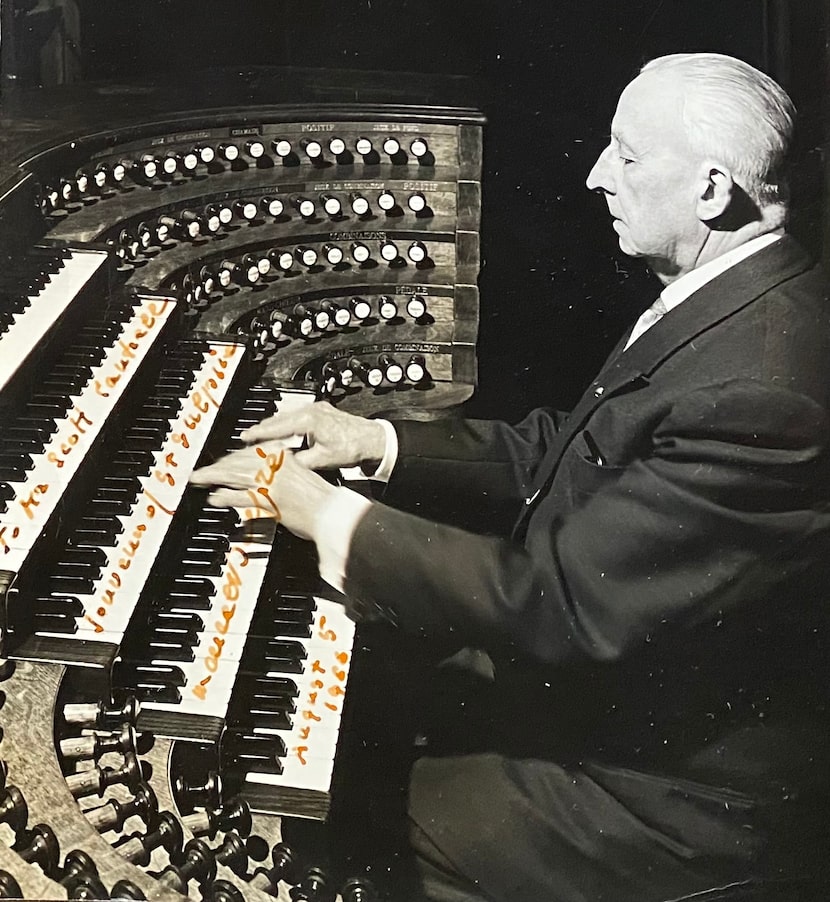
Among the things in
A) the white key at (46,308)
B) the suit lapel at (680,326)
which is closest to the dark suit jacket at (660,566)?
the suit lapel at (680,326)

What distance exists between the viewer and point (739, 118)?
4.69 ft

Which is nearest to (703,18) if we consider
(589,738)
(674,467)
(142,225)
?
(674,467)

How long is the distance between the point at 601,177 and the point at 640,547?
1.93ft

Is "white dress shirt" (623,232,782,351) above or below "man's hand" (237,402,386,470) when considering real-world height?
above

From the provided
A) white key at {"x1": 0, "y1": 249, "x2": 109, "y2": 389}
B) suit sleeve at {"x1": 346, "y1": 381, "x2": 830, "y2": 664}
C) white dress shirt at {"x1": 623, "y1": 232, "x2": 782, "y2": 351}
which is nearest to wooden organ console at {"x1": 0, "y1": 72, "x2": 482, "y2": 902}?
white key at {"x1": 0, "y1": 249, "x2": 109, "y2": 389}

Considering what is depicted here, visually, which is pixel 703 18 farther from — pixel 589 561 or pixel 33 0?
pixel 33 0

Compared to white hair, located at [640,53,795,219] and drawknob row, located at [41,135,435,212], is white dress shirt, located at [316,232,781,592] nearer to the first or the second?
white hair, located at [640,53,795,219]

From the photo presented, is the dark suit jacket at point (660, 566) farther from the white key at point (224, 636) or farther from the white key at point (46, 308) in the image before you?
the white key at point (46, 308)

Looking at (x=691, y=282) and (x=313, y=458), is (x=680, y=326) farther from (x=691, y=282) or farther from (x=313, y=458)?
(x=313, y=458)

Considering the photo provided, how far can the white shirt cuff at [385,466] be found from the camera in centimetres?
148

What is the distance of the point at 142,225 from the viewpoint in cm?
148

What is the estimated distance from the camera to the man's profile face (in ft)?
4.66

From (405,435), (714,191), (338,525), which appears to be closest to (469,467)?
(405,435)

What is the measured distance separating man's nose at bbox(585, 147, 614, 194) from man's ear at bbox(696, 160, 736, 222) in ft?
0.45
